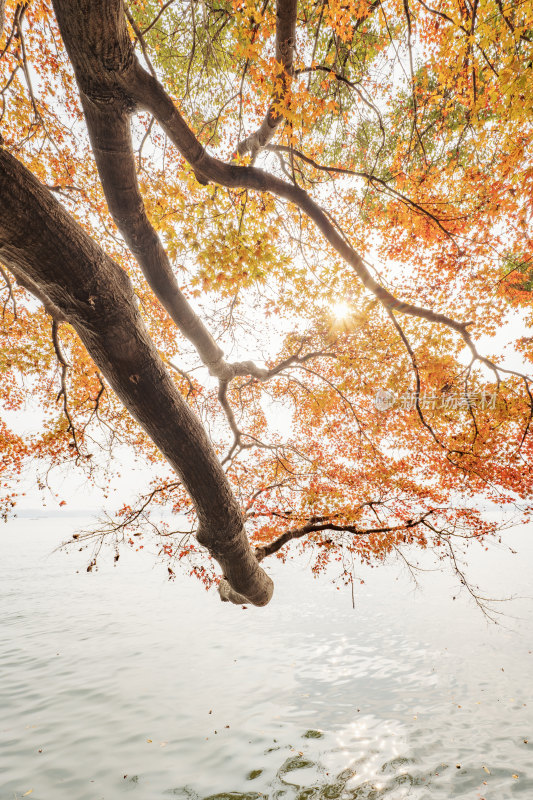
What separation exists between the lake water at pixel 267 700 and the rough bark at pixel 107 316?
4.90 metres

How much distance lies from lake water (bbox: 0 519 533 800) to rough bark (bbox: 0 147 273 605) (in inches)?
193

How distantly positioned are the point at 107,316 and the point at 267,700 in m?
9.49

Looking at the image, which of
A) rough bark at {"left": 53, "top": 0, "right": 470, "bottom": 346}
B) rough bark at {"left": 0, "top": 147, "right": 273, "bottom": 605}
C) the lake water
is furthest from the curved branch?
the lake water

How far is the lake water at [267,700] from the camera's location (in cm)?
445

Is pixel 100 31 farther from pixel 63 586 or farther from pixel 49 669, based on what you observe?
pixel 63 586

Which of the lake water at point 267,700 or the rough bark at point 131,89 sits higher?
the rough bark at point 131,89

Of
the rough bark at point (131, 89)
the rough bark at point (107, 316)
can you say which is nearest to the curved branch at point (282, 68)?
the rough bark at point (131, 89)

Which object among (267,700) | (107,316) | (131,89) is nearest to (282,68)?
(131,89)

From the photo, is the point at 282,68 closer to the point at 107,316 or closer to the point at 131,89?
the point at 131,89

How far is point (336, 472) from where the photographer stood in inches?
345

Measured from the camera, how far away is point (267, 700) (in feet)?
24.0

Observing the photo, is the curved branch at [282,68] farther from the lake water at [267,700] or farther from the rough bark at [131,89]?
the lake water at [267,700]

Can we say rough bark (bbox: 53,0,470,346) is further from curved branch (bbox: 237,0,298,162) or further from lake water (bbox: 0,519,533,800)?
lake water (bbox: 0,519,533,800)

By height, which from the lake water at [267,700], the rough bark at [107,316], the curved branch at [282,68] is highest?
the curved branch at [282,68]
